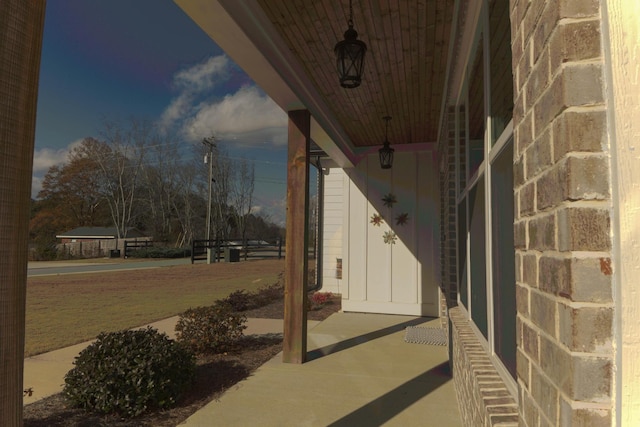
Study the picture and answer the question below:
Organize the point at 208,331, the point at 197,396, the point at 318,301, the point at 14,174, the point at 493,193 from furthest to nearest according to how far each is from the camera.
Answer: the point at 318,301 < the point at 208,331 < the point at 197,396 < the point at 493,193 < the point at 14,174

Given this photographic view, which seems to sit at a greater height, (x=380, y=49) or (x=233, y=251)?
(x=380, y=49)

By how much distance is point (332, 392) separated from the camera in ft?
11.1

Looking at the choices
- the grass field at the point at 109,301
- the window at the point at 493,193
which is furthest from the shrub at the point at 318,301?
the window at the point at 493,193

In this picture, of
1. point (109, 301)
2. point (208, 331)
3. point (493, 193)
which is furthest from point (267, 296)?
point (493, 193)

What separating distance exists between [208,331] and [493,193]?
3.57 meters

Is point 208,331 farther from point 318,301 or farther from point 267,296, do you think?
point 267,296

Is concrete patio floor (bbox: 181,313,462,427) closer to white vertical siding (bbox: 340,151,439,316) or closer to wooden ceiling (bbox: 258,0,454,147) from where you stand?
white vertical siding (bbox: 340,151,439,316)

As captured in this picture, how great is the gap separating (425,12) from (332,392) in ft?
10.5

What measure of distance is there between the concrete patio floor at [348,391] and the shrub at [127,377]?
0.34 m

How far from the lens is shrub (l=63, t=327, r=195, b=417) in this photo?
9.36 feet

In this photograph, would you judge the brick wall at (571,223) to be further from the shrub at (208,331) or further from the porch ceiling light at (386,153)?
the porch ceiling light at (386,153)

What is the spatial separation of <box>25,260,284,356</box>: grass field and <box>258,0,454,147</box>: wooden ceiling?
471cm

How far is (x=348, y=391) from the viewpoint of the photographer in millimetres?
3428

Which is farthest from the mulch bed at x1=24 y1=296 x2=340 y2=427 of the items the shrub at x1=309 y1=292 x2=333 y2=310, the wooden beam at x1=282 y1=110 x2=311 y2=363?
the shrub at x1=309 y1=292 x2=333 y2=310
